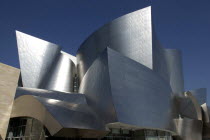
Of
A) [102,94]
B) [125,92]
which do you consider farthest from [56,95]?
[125,92]

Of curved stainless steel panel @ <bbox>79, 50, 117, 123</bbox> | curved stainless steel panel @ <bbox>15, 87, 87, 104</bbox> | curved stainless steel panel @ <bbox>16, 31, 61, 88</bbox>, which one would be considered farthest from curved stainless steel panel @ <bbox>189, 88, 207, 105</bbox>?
curved stainless steel panel @ <bbox>16, 31, 61, 88</bbox>

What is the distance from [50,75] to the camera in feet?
93.0

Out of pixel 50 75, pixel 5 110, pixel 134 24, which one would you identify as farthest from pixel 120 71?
pixel 50 75

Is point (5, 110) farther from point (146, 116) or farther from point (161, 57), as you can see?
point (161, 57)

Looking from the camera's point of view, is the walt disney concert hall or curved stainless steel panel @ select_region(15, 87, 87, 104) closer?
the walt disney concert hall

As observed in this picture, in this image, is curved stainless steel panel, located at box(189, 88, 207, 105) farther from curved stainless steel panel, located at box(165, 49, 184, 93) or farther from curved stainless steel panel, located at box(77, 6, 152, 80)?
curved stainless steel panel, located at box(77, 6, 152, 80)

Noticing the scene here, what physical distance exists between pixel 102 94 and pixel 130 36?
10925mm

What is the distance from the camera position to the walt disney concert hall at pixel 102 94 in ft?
42.8

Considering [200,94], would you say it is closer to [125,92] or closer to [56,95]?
[125,92]

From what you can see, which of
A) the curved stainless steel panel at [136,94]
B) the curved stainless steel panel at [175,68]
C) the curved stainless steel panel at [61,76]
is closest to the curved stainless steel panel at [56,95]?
the curved stainless steel panel at [136,94]

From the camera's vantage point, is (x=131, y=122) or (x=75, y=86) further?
(x=75, y=86)

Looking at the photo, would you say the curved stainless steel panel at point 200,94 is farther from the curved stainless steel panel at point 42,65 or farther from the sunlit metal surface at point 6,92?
the sunlit metal surface at point 6,92

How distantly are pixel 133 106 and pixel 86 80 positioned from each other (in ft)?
19.1

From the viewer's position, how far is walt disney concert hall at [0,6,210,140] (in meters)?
13.0
